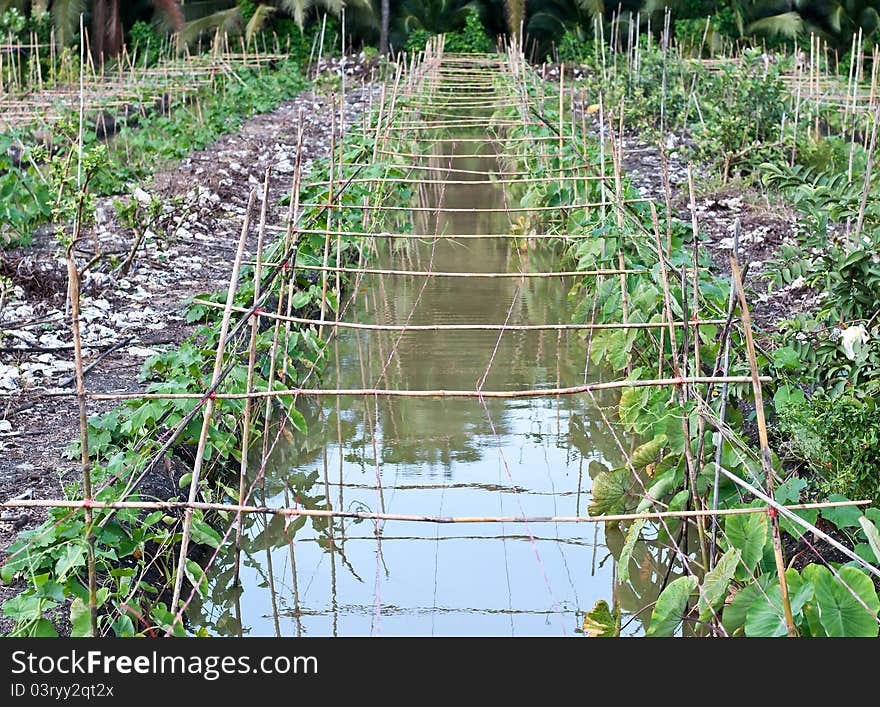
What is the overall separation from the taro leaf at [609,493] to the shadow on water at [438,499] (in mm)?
201

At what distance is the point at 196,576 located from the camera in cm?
396

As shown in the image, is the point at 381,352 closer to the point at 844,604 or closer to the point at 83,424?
the point at 83,424

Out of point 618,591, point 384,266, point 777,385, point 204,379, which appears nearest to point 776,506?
point 618,591

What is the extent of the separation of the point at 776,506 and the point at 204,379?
280cm

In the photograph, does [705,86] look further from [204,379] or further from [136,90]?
[204,379]

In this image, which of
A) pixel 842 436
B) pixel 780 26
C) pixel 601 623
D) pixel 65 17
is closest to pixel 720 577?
pixel 601 623

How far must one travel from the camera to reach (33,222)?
8328 mm

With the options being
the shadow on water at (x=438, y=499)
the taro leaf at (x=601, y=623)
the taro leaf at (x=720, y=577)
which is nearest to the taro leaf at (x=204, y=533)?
the shadow on water at (x=438, y=499)

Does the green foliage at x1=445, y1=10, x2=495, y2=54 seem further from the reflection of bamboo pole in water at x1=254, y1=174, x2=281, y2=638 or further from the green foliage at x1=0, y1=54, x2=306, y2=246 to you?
the reflection of bamboo pole in water at x1=254, y1=174, x2=281, y2=638

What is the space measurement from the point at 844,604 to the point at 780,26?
20.7 m

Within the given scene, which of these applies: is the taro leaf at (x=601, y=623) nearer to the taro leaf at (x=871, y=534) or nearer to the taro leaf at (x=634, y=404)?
the taro leaf at (x=871, y=534)

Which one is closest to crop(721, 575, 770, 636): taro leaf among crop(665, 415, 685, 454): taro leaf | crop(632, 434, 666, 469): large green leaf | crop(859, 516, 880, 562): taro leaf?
crop(859, 516, 880, 562): taro leaf

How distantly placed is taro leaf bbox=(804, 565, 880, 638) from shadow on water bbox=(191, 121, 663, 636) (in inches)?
36.5

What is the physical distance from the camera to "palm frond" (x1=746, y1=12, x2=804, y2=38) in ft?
70.2
